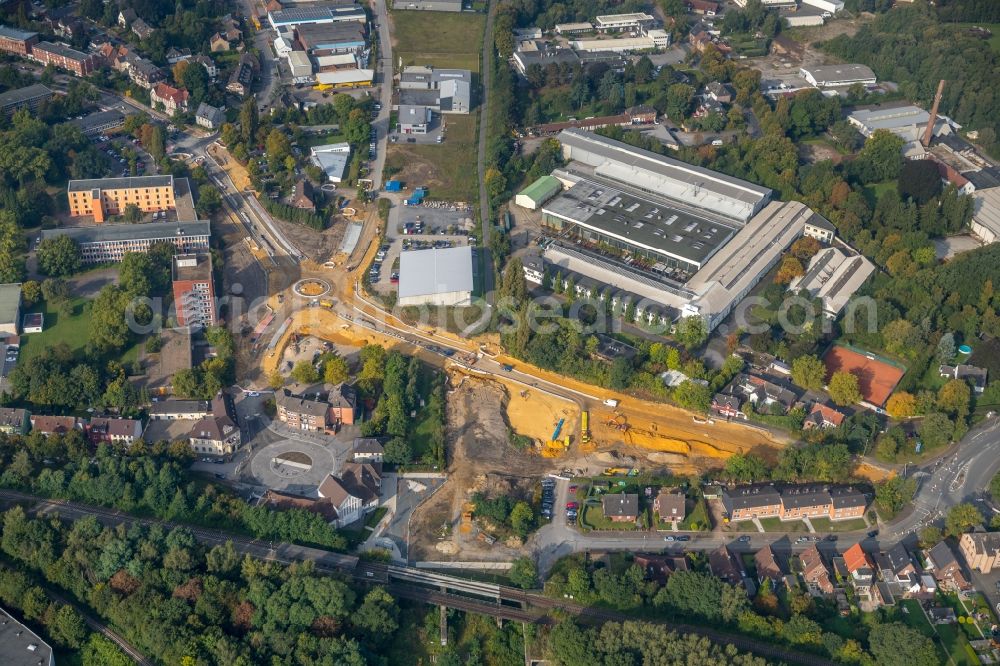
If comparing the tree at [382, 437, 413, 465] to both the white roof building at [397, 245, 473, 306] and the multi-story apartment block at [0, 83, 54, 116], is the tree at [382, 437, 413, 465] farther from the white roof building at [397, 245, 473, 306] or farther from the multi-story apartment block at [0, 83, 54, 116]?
the multi-story apartment block at [0, 83, 54, 116]

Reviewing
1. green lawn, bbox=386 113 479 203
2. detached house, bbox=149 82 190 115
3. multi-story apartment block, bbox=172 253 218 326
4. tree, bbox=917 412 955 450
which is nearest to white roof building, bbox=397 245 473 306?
green lawn, bbox=386 113 479 203

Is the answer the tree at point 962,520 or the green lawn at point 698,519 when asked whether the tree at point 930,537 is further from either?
the green lawn at point 698,519

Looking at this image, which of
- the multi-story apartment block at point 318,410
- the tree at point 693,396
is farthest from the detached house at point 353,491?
the tree at point 693,396

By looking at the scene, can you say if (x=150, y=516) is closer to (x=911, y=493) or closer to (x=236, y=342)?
(x=236, y=342)

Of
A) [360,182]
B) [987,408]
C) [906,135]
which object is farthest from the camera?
[906,135]

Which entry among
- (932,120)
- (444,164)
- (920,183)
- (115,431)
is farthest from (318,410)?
(932,120)

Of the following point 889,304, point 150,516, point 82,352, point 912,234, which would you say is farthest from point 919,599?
point 82,352

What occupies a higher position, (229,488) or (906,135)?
(906,135)
